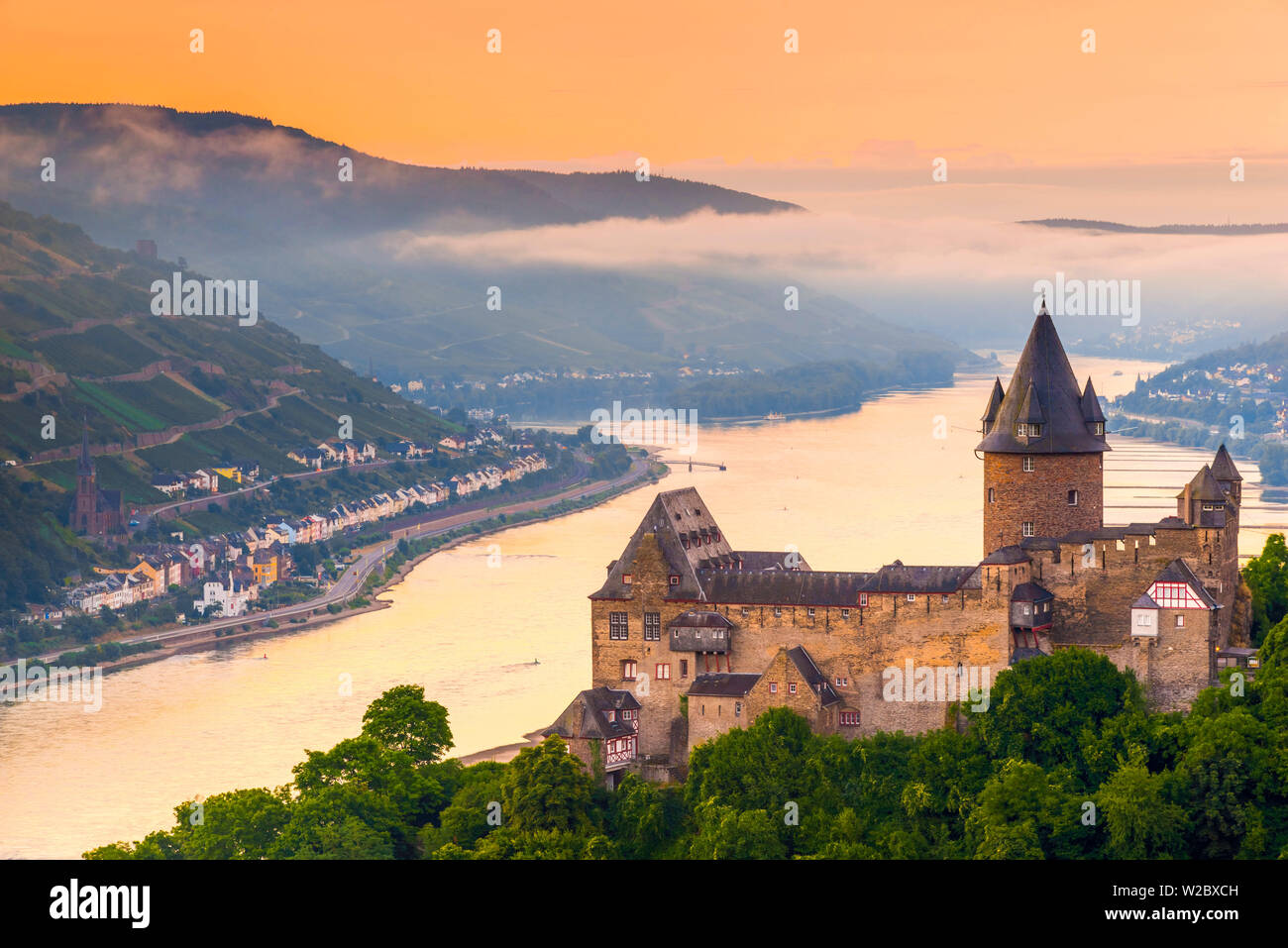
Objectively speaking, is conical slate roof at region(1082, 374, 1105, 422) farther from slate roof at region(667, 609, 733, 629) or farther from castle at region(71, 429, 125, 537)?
castle at region(71, 429, 125, 537)

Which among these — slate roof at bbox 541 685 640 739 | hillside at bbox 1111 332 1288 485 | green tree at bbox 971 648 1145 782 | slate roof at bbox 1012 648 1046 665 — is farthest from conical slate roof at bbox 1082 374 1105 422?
hillside at bbox 1111 332 1288 485

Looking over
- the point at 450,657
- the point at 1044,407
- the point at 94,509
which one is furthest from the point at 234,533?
the point at 1044,407

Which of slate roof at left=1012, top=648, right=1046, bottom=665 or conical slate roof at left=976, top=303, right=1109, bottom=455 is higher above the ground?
conical slate roof at left=976, top=303, right=1109, bottom=455

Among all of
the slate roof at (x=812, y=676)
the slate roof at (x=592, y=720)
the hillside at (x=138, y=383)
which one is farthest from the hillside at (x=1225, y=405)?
the slate roof at (x=592, y=720)

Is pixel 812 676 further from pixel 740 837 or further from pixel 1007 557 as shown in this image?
pixel 1007 557

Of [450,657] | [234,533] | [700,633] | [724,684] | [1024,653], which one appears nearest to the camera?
[1024,653]

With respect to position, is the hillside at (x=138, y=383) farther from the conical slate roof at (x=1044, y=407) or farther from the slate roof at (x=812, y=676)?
the conical slate roof at (x=1044, y=407)
